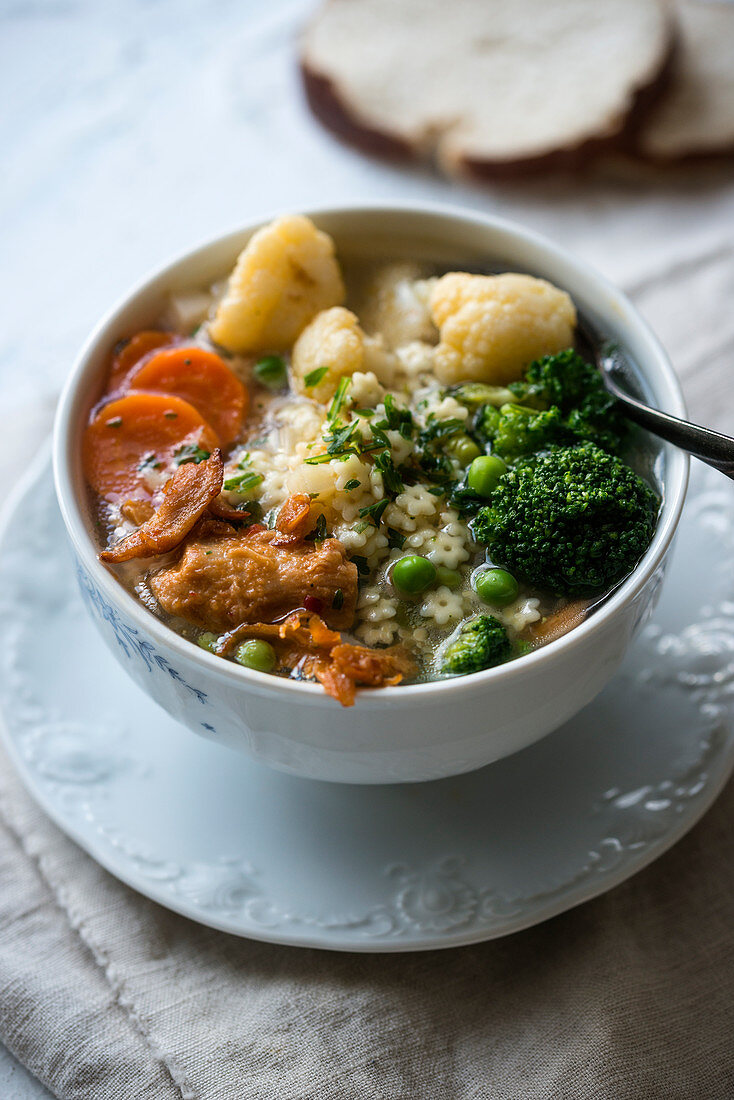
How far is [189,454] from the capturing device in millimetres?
2566

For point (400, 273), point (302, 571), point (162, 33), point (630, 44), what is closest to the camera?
point (302, 571)

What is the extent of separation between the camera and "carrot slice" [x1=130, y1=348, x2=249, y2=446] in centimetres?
271

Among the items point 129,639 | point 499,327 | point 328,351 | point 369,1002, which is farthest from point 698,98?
point 369,1002

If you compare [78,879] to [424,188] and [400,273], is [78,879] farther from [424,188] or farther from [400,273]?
[424,188]

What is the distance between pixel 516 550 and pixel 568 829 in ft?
2.54

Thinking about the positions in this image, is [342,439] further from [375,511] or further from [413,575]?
[413,575]

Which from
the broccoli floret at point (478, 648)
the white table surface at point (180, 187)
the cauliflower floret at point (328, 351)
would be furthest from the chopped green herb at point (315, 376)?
the white table surface at point (180, 187)

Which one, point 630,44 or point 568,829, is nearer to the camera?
point 568,829

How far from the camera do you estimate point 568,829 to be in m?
2.54

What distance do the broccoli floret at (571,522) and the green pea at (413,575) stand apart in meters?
0.18

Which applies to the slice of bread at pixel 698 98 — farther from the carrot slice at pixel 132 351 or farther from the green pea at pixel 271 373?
the carrot slice at pixel 132 351

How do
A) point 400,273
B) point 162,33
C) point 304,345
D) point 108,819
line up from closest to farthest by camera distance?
point 108,819
point 304,345
point 400,273
point 162,33

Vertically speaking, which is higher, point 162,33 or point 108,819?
point 162,33

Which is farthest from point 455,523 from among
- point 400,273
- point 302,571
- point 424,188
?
point 424,188
